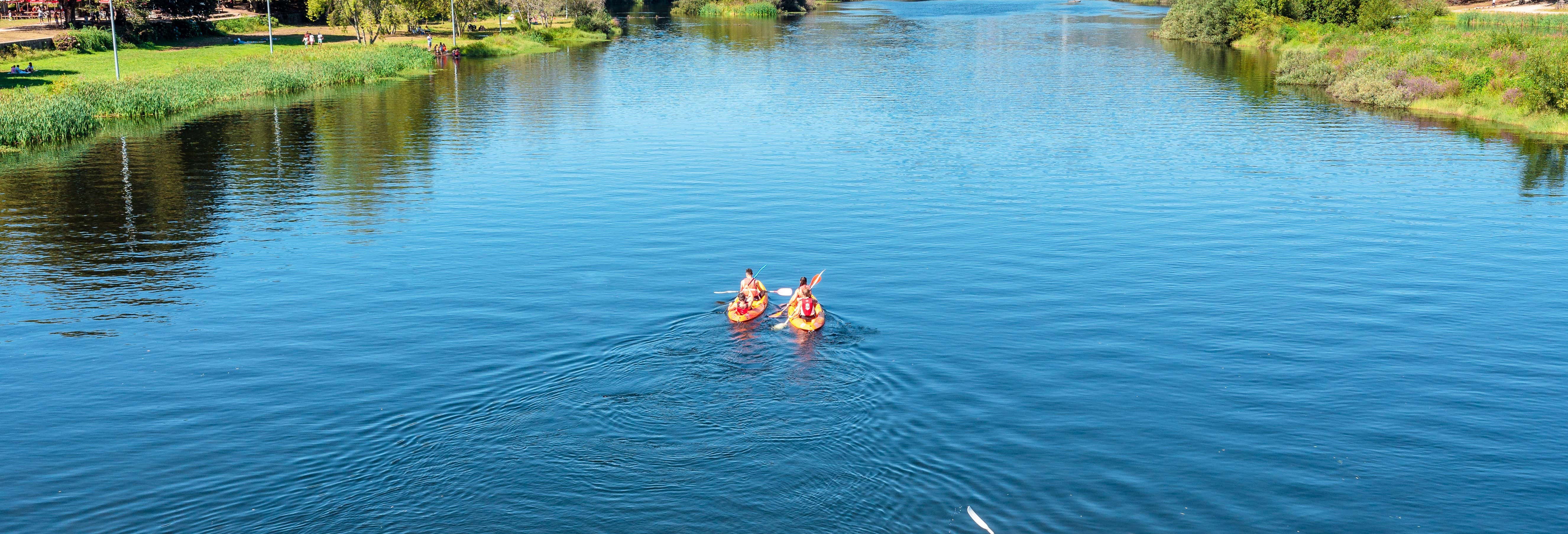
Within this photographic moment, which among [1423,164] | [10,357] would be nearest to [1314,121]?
[1423,164]

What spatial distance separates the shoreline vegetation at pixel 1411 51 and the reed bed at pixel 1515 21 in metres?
0.26

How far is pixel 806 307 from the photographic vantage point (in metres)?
30.4

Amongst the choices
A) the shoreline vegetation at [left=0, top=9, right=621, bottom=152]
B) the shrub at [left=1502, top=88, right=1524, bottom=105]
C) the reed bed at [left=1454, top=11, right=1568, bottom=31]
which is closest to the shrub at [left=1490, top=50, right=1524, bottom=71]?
the shrub at [left=1502, top=88, right=1524, bottom=105]

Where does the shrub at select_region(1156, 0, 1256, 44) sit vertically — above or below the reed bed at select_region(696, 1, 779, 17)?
below

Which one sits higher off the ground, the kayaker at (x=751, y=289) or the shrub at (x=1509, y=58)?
the shrub at (x=1509, y=58)

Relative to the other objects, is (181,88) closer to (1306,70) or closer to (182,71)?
(182,71)

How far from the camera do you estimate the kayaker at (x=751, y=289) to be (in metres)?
31.3

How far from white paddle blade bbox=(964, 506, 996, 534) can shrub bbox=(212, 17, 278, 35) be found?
121m

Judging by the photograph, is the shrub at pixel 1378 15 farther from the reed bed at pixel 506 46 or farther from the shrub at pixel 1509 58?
the reed bed at pixel 506 46

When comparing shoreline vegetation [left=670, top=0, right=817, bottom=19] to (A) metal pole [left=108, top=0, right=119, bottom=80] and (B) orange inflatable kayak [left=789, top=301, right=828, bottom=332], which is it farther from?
(B) orange inflatable kayak [left=789, top=301, right=828, bottom=332]

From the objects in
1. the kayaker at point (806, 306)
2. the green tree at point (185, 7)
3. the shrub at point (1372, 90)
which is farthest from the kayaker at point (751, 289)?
the green tree at point (185, 7)

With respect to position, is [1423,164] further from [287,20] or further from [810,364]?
[287,20]

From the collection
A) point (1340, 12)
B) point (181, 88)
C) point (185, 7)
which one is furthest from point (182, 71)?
point (1340, 12)

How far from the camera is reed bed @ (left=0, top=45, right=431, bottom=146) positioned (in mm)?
62188
